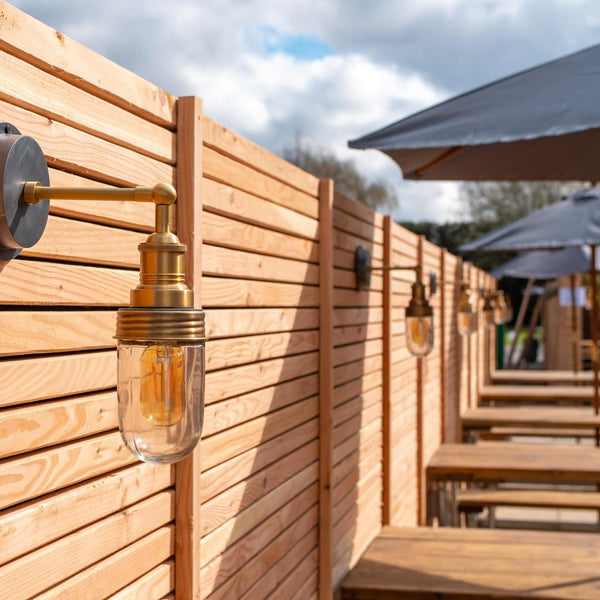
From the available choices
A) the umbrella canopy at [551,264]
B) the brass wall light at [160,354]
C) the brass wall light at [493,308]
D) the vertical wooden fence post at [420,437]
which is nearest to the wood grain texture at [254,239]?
the brass wall light at [160,354]

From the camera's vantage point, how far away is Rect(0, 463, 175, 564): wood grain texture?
1.31 m

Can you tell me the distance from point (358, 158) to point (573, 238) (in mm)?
28325

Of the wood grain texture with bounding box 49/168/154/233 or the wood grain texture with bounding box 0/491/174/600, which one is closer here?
the wood grain texture with bounding box 0/491/174/600

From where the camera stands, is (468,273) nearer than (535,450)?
No

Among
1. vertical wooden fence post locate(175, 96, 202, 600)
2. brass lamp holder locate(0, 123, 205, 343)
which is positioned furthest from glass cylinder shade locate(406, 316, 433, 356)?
brass lamp holder locate(0, 123, 205, 343)

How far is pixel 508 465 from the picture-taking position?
18.5 feet

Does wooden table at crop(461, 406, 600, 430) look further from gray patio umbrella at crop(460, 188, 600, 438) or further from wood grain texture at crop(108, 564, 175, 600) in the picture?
wood grain texture at crop(108, 564, 175, 600)

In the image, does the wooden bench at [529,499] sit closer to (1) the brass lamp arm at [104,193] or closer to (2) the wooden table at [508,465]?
(2) the wooden table at [508,465]

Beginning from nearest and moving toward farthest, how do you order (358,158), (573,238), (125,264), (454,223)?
(125,264) < (573,238) < (454,223) < (358,158)

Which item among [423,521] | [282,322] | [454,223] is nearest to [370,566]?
[282,322]

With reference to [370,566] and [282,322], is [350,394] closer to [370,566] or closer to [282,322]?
[370,566]

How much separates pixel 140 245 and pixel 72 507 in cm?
66

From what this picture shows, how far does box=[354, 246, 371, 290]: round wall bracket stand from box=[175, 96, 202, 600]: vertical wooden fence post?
2079mm

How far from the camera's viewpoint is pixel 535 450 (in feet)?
20.6
